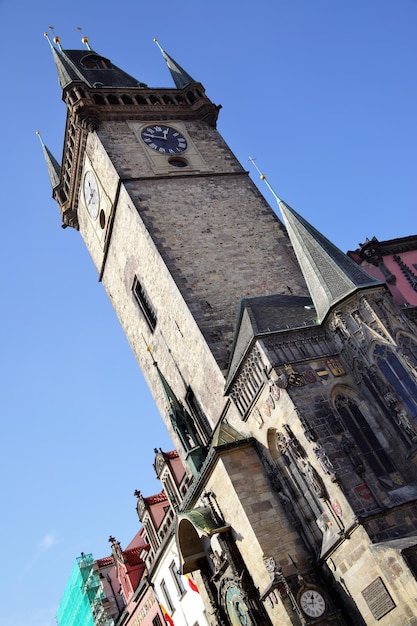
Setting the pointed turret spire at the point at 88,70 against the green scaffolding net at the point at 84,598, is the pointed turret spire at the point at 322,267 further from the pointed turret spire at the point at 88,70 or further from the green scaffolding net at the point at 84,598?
the green scaffolding net at the point at 84,598

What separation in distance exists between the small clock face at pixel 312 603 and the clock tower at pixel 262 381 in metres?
0.03

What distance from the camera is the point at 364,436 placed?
14.6 metres

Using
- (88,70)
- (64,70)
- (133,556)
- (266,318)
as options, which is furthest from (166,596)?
(88,70)

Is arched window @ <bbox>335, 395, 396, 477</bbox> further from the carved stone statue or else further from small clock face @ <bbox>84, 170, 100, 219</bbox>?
small clock face @ <bbox>84, 170, 100, 219</bbox>

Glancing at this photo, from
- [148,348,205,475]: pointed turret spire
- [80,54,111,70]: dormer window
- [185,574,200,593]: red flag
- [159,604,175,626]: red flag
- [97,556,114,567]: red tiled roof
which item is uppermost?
[80,54,111,70]: dormer window

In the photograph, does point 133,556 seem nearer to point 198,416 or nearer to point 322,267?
point 198,416

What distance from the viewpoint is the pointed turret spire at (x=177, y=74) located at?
95.7 feet

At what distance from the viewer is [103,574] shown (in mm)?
36594

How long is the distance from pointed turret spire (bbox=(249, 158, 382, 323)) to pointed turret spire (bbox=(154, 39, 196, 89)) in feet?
40.0

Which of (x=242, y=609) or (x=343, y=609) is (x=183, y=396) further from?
(x=343, y=609)

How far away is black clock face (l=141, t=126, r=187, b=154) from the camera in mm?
25328

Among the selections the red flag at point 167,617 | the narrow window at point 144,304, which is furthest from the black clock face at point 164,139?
the red flag at point 167,617

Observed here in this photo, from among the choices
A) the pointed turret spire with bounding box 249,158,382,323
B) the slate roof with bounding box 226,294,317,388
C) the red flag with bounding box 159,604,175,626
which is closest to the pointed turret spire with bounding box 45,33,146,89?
the pointed turret spire with bounding box 249,158,382,323

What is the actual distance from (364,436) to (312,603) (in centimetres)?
382
